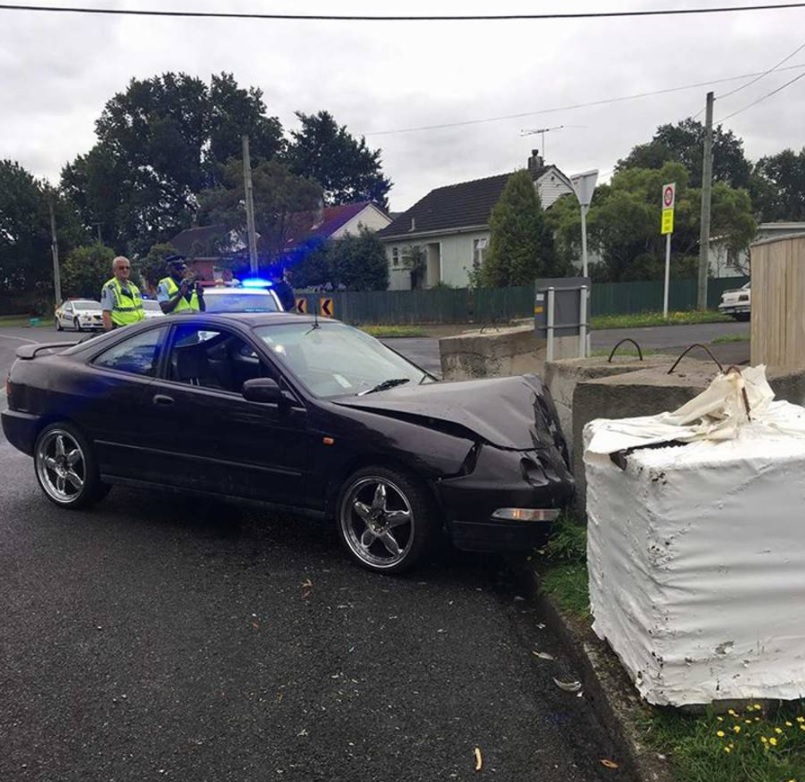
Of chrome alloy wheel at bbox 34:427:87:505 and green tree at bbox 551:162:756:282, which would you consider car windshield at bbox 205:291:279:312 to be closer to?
chrome alloy wheel at bbox 34:427:87:505

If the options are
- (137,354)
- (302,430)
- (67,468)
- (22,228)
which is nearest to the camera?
(302,430)

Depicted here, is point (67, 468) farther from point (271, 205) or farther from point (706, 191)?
point (271, 205)

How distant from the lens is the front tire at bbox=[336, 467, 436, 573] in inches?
167

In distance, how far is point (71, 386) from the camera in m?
5.57

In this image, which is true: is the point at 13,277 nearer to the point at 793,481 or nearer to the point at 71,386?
the point at 71,386

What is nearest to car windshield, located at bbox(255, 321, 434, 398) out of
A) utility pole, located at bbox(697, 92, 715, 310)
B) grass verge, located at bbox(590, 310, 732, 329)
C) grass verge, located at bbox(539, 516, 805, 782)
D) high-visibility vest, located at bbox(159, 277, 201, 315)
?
→ grass verge, located at bbox(539, 516, 805, 782)

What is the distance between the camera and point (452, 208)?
4044cm

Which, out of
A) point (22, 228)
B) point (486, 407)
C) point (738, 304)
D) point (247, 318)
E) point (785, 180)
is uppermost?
point (785, 180)

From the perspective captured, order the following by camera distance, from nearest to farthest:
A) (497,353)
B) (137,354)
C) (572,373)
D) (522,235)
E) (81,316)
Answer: (572,373), (137,354), (497,353), (522,235), (81,316)

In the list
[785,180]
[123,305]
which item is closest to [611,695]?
[123,305]

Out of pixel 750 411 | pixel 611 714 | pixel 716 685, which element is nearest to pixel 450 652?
pixel 611 714

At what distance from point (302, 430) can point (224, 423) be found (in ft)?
2.00

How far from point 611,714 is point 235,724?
1.40 m

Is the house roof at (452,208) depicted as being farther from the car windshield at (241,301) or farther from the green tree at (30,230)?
the car windshield at (241,301)
